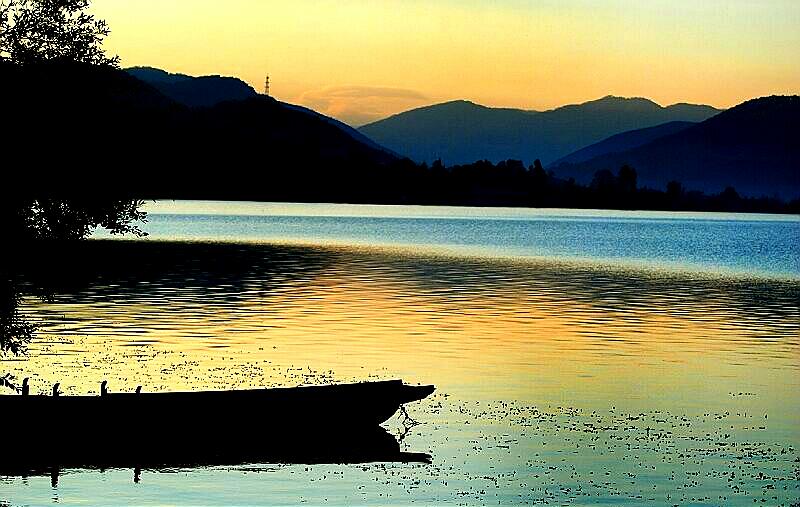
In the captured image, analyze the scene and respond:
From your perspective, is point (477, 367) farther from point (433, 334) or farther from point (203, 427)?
point (203, 427)

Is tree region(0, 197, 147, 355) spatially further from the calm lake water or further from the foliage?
the calm lake water

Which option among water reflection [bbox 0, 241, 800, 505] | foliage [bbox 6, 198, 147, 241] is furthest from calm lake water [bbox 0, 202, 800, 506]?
foliage [bbox 6, 198, 147, 241]

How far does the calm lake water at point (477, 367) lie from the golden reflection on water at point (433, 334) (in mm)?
195

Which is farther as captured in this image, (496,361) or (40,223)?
(496,361)

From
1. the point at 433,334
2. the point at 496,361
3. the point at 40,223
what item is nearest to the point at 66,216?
the point at 40,223

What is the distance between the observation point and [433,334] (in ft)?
207

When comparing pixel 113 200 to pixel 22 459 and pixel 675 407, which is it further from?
pixel 675 407

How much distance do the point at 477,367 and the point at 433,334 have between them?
37.8ft

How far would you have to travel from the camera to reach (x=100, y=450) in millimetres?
34562

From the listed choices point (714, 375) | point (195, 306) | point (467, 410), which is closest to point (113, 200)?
point (467, 410)

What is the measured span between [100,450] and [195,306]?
40.7 meters

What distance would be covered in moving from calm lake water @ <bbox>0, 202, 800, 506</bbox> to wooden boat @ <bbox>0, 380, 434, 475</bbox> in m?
0.81

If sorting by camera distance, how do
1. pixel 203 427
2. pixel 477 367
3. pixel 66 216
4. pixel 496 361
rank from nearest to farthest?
pixel 203 427
pixel 66 216
pixel 477 367
pixel 496 361

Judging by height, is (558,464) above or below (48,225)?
below
